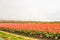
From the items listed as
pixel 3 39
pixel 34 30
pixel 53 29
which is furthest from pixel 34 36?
pixel 3 39

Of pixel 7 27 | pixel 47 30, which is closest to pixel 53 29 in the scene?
pixel 47 30

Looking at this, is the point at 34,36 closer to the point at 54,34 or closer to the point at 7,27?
the point at 54,34

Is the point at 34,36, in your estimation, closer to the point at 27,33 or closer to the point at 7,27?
the point at 27,33

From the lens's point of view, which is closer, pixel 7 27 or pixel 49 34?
pixel 49 34

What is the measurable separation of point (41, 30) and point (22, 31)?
100 inches

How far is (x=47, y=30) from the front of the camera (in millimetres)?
14773

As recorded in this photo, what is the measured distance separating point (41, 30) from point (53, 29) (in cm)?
98

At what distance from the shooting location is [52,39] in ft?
46.0

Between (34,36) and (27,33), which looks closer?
(34,36)

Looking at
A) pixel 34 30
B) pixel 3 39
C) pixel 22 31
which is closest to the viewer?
pixel 3 39

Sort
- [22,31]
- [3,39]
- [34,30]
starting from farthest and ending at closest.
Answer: [22,31]
[34,30]
[3,39]

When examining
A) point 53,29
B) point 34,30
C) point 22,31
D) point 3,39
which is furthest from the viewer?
point 22,31

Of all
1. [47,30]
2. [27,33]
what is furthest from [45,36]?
[27,33]

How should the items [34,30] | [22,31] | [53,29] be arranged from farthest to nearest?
[22,31], [34,30], [53,29]
